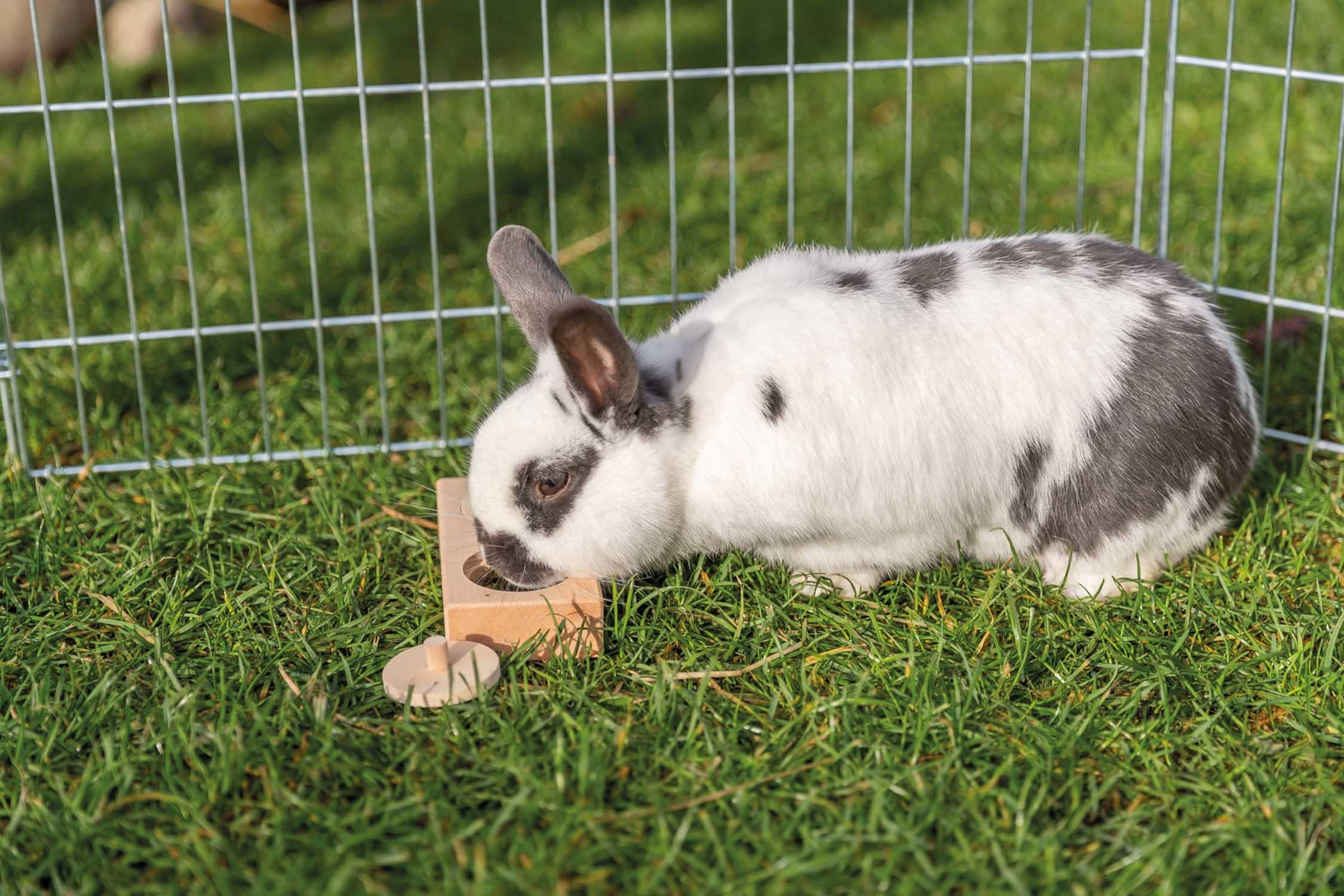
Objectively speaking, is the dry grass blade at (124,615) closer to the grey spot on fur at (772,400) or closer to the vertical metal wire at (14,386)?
the vertical metal wire at (14,386)

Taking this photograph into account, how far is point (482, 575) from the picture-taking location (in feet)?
11.0

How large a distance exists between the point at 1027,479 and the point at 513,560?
3.74ft

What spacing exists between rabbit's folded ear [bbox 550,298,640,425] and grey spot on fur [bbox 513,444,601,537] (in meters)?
0.11

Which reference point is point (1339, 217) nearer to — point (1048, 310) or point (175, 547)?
point (1048, 310)

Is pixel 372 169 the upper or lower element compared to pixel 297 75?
lower

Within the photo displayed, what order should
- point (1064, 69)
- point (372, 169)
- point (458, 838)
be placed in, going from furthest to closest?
point (1064, 69) < point (372, 169) < point (458, 838)

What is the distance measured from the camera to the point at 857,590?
133 inches

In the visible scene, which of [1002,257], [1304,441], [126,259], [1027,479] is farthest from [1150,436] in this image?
[126,259]

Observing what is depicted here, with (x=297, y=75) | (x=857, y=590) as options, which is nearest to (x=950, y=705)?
(x=857, y=590)

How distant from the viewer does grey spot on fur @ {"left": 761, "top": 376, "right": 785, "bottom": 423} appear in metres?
3.10

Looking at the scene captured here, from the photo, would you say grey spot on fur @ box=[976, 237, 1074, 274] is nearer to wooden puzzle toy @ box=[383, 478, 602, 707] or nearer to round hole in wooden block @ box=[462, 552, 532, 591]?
wooden puzzle toy @ box=[383, 478, 602, 707]

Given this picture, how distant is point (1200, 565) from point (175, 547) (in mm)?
2431

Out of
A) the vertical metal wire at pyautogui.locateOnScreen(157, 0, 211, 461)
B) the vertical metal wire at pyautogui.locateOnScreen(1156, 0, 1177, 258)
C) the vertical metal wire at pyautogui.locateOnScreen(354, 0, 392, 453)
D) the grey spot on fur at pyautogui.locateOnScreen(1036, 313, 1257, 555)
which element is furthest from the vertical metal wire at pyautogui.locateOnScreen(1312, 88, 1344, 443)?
the vertical metal wire at pyautogui.locateOnScreen(157, 0, 211, 461)

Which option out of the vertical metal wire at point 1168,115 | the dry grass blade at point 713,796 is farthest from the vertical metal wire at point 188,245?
the vertical metal wire at point 1168,115
